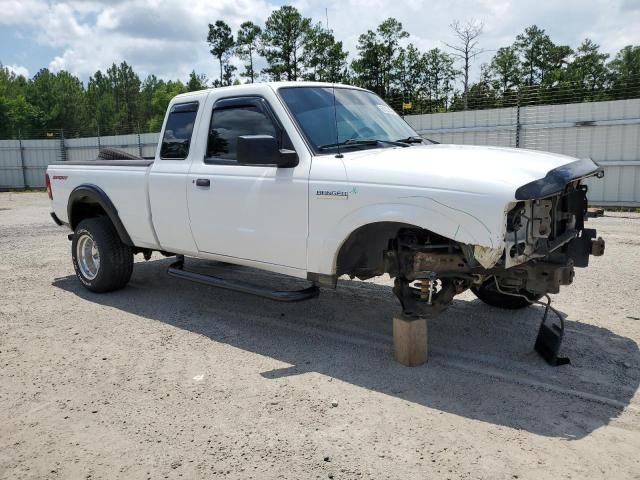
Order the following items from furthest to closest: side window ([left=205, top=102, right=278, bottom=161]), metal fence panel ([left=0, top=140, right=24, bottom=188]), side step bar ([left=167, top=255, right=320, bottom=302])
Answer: metal fence panel ([left=0, top=140, right=24, bottom=188]) → side window ([left=205, top=102, right=278, bottom=161]) → side step bar ([left=167, top=255, right=320, bottom=302])

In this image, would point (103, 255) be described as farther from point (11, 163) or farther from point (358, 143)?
point (11, 163)

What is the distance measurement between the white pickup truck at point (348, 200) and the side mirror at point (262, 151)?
0.03ft

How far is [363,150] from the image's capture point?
4430 millimetres

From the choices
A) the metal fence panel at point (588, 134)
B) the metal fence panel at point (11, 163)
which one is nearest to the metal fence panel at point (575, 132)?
the metal fence panel at point (588, 134)

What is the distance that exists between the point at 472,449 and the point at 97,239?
4779 mm

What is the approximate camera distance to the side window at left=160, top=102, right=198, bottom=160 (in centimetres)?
543

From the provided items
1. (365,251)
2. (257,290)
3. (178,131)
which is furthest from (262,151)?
(178,131)

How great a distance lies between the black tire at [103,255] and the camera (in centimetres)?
627

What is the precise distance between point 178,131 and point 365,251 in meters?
2.44

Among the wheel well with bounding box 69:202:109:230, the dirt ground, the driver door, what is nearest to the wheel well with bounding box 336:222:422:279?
the driver door

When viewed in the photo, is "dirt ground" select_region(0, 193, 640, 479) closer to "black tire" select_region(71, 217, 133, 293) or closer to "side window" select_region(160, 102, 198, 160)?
"black tire" select_region(71, 217, 133, 293)

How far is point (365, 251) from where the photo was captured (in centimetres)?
437

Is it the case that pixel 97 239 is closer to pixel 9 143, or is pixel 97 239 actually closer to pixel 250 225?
pixel 250 225

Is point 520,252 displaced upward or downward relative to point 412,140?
downward
